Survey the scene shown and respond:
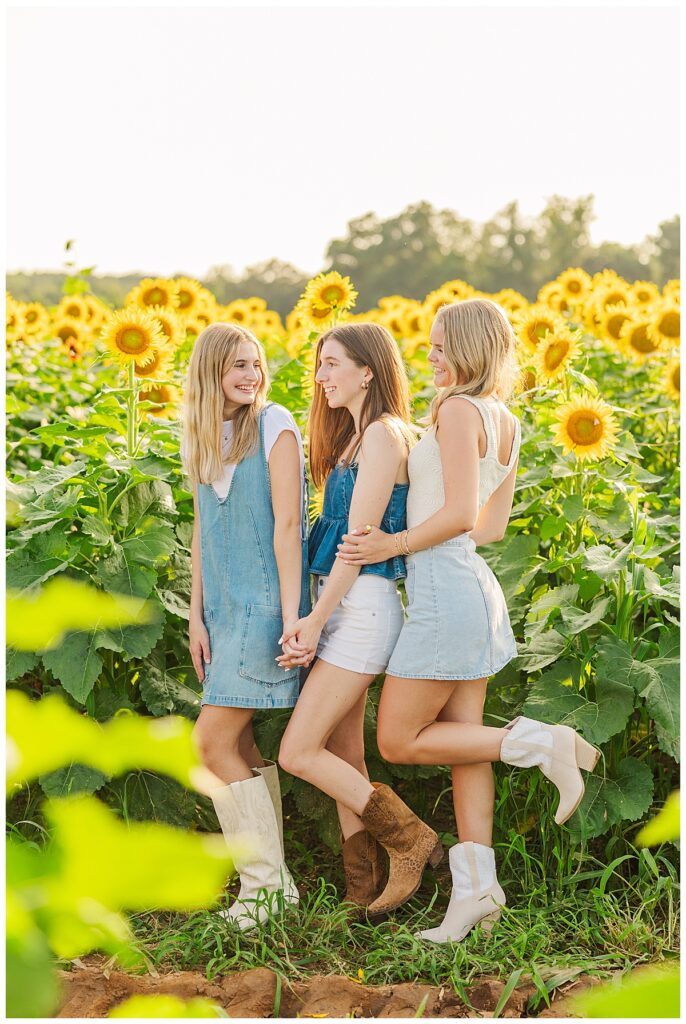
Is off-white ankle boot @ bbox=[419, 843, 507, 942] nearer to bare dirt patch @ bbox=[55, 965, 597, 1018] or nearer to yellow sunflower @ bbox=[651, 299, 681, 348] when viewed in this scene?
bare dirt patch @ bbox=[55, 965, 597, 1018]

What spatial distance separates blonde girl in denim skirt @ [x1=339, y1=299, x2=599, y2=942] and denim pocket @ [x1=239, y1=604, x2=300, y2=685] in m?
0.30

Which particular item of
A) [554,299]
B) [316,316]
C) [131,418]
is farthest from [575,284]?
[131,418]

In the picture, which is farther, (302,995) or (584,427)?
(584,427)

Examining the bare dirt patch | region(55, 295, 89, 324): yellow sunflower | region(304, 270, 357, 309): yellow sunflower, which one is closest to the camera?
the bare dirt patch

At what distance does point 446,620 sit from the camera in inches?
110

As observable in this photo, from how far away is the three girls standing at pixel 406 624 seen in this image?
2.79 meters

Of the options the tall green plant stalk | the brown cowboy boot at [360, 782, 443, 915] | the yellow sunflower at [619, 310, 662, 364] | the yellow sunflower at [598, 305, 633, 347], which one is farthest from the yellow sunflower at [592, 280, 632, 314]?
the brown cowboy boot at [360, 782, 443, 915]

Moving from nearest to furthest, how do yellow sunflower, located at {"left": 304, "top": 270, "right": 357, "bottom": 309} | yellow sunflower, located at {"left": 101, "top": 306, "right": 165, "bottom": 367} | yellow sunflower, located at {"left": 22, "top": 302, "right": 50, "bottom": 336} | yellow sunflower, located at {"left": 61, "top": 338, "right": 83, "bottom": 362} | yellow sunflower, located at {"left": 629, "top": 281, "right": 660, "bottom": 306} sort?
yellow sunflower, located at {"left": 101, "top": 306, "right": 165, "bottom": 367} < yellow sunflower, located at {"left": 304, "top": 270, "right": 357, "bottom": 309} < yellow sunflower, located at {"left": 629, "top": 281, "right": 660, "bottom": 306} < yellow sunflower, located at {"left": 61, "top": 338, "right": 83, "bottom": 362} < yellow sunflower, located at {"left": 22, "top": 302, "right": 50, "bottom": 336}

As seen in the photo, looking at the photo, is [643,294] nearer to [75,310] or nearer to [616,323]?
[616,323]

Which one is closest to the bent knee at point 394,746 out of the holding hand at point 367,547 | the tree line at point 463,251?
the holding hand at point 367,547

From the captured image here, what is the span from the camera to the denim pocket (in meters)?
2.89

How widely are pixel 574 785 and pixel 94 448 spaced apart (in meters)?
1.84

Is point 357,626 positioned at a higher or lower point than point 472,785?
higher

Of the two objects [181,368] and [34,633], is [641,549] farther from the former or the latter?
[181,368]
